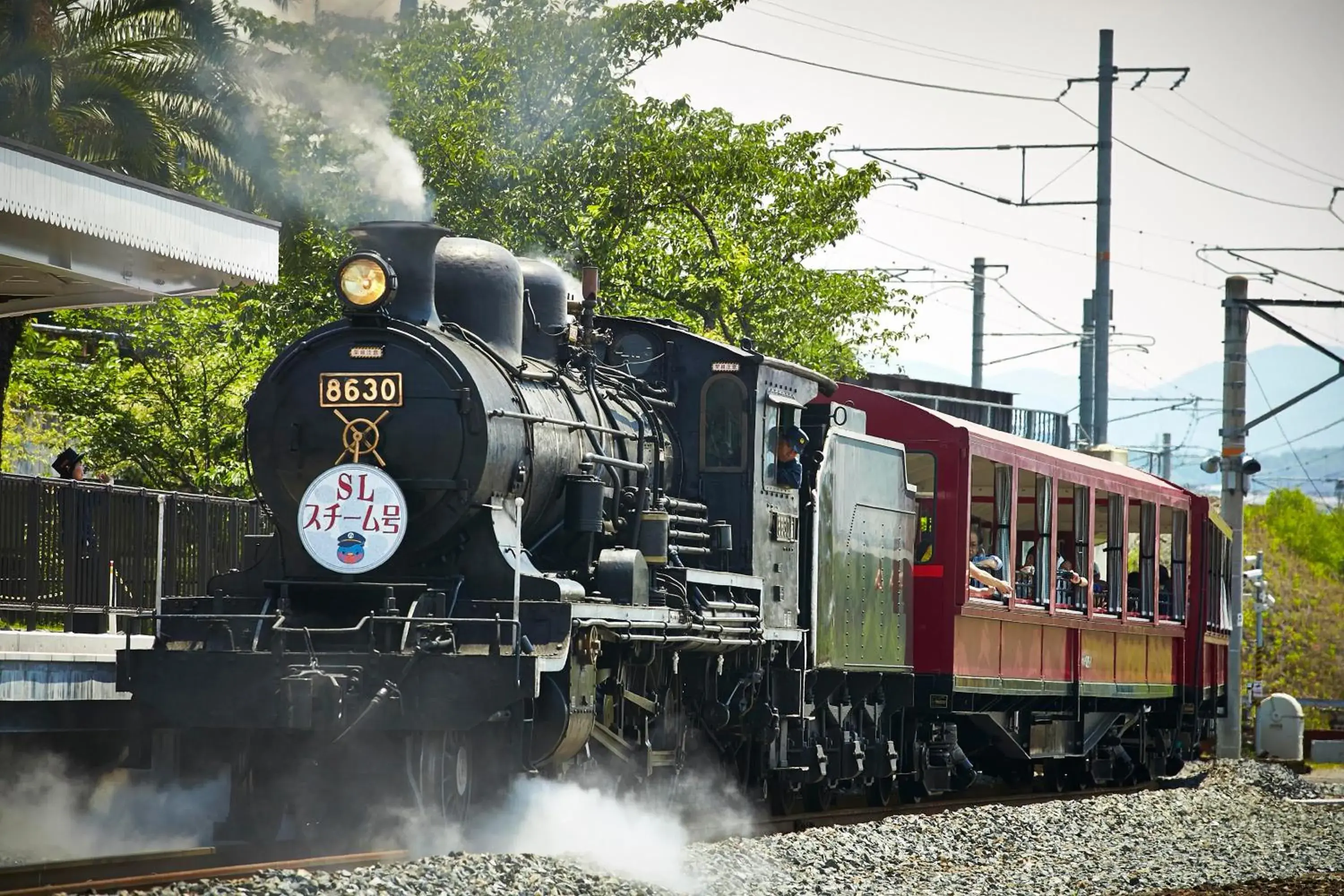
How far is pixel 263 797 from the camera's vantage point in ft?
36.8

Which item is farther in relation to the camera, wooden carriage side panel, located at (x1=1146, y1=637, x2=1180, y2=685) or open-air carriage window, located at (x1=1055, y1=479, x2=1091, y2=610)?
wooden carriage side panel, located at (x1=1146, y1=637, x2=1180, y2=685)

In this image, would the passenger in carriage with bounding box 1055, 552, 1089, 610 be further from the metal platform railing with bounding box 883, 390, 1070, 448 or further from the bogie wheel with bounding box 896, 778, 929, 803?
the metal platform railing with bounding box 883, 390, 1070, 448

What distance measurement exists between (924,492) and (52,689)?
26.5ft

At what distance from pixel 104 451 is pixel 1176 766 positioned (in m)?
14.4

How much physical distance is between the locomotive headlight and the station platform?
11.7 ft

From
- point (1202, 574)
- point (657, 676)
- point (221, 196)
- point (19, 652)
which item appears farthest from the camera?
point (1202, 574)

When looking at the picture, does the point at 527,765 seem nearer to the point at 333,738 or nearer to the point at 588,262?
the point at 333,738

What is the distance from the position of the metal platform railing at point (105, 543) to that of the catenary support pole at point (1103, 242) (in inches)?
615

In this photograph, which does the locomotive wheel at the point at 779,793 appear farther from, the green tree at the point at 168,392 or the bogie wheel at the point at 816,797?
the green tree at the point at 168,392

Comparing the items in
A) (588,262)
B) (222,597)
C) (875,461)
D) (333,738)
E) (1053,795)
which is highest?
(588,262)

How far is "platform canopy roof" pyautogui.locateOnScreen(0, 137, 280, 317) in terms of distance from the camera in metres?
12.3

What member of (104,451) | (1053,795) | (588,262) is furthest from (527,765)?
(104,451)

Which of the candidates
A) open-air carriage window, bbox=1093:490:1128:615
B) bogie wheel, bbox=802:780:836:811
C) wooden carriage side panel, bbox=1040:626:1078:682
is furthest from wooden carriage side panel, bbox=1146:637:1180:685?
bogie wheel, bbox=802:780:836:811

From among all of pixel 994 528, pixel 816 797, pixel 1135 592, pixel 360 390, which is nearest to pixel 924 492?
pixel 994 528
